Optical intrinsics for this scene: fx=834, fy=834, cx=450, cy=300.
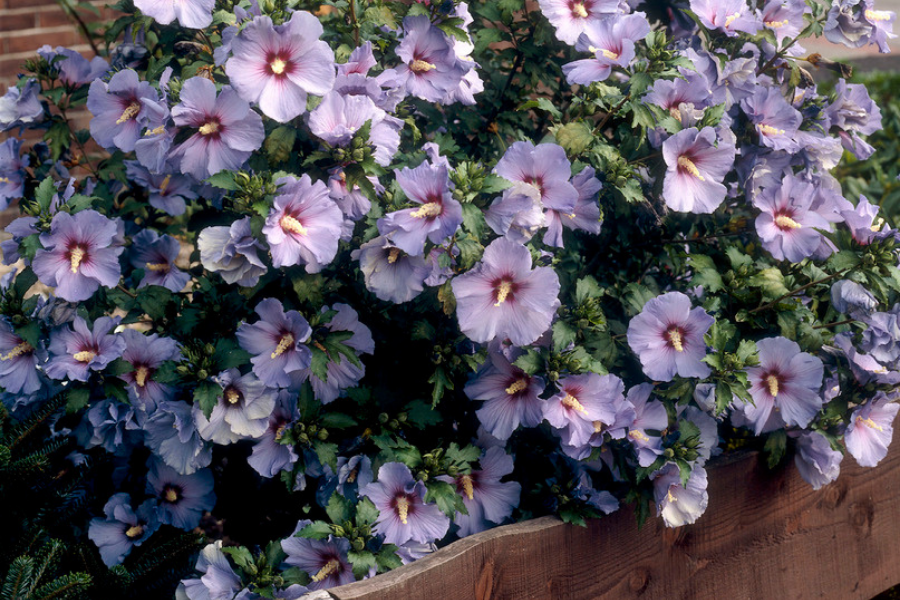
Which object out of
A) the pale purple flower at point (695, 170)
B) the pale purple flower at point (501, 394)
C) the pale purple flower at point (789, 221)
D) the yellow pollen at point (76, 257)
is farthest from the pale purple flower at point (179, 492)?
the pale purple flower at point (789, 221)

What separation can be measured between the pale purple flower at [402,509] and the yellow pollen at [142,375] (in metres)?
0.45

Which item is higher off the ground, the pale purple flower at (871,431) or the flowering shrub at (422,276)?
the flowering shrub at (422,276)

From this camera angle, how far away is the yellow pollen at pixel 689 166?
4.93 ft

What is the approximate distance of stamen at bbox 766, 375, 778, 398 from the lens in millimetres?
1560

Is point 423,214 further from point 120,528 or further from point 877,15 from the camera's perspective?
point 877,15

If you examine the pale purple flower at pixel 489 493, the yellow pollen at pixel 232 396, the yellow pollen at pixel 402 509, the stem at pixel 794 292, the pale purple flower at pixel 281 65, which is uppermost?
the pale purple flower at pixel 281 65

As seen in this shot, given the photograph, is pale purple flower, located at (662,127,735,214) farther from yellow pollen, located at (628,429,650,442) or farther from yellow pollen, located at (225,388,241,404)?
yellow pollen, located at (225,388,241,404)

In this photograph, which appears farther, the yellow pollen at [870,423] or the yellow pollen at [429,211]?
the yellow pollen at [870,423]

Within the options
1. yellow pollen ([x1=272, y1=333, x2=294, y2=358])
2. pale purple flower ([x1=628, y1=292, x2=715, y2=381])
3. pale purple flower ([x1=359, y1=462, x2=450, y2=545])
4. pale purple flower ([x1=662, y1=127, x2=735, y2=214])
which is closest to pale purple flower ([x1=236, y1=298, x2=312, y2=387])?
yellow pollen ([x1=272, y1=333, x2=294, y2=358])

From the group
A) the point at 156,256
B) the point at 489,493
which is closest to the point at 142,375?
the point at 156,256

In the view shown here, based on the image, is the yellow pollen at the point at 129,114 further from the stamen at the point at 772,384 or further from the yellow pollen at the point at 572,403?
the stamen at the point at 772,384

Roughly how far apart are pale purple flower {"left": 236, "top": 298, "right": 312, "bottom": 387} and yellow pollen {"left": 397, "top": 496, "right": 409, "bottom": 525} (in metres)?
0.28

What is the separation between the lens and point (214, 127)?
134 centimetres

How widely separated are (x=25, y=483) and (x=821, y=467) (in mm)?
1567
